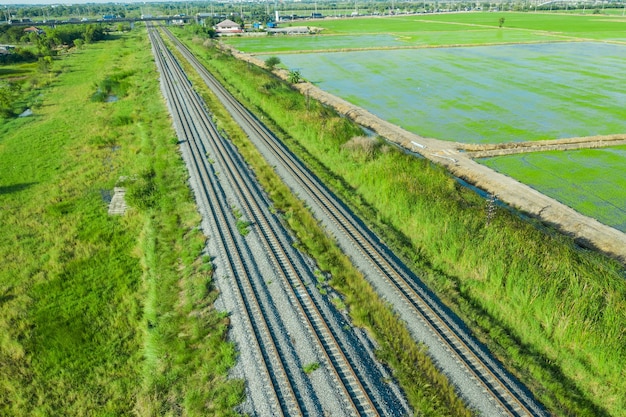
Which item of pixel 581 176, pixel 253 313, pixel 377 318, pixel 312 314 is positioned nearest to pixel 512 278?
pixel 377 318

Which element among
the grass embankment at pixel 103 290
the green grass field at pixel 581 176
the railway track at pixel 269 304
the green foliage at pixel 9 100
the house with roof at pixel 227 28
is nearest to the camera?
the railway track at pixel 269 304

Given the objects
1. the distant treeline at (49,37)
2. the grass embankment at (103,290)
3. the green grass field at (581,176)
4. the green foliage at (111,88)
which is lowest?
the green grass field at (581,176)

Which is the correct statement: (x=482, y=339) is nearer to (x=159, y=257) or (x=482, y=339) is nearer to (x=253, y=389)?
(x=253, y=389)

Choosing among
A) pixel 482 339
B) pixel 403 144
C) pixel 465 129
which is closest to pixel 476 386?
pixel 482 339

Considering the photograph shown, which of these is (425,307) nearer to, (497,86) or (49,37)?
(497,86)

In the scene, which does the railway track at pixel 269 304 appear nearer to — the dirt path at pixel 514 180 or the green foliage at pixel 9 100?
the dirt path at pixel 514 180

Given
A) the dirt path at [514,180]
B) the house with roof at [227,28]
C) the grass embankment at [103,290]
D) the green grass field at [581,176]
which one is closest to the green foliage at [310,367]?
the grass embankment at [103,290]
